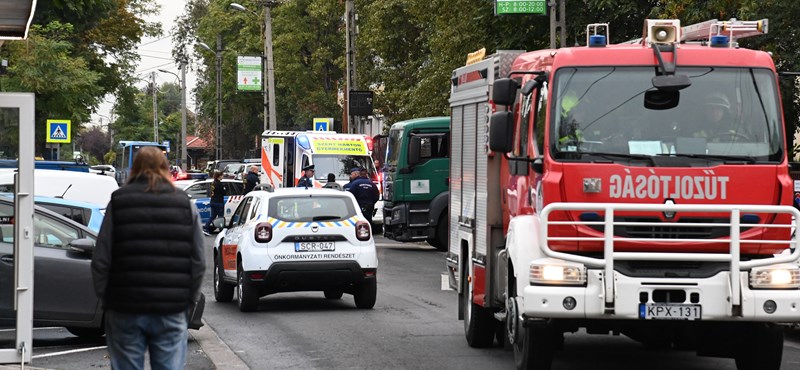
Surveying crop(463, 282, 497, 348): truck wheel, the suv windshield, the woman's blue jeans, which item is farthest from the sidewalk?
the woman's blue jeans

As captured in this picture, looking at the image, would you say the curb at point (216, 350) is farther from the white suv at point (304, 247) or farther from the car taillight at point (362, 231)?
the car taillight at point (362, 231)

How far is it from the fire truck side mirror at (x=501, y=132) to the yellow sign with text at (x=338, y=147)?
2579 cm

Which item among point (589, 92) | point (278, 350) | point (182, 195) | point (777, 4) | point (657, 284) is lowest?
point (278, 350)

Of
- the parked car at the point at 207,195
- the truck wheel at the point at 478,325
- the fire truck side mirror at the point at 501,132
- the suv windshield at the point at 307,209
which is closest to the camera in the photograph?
the fire truck side mirror at the point at 501,132

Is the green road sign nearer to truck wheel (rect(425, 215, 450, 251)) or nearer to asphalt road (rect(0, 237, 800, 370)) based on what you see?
truck wheel (rect(425, 215, 450, 251))

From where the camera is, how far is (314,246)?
16.8 m

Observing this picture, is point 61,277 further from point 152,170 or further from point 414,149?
point 414,149

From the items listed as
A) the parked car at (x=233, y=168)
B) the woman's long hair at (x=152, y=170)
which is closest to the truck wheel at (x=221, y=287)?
the woman's long hair at (x=152, y=170)

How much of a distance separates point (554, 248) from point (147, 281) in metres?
3.64

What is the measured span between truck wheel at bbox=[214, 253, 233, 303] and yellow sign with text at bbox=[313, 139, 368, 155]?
1784cm

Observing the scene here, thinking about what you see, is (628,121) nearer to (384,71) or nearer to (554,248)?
(554,248)

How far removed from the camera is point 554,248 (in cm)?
1012

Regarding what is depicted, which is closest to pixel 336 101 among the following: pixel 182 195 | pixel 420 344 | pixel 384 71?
pixel 384 71

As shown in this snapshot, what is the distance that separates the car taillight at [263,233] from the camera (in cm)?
Result: 1667
